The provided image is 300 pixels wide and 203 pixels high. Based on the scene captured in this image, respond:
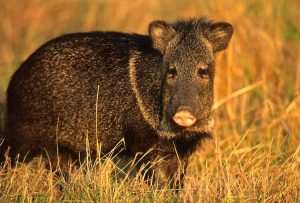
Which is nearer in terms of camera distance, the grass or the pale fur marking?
the grass

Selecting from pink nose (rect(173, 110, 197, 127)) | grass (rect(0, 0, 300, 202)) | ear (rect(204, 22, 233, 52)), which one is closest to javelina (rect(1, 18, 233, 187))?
ear (rect(204, 22, 233, 52))

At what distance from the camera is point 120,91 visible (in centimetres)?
533

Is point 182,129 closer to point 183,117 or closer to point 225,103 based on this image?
point 183,117

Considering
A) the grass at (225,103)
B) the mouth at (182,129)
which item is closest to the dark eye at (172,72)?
Result: the mouth at (182,129)

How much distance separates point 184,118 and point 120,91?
0.79 metres

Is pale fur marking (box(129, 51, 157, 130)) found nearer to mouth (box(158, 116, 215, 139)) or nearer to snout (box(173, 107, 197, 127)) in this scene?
mouth (box(158, 116, 215, 139))

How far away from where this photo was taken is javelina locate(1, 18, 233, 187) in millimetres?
5027

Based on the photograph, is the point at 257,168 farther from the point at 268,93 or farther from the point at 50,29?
the point at 50,29

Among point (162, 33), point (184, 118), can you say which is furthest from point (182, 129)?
point (162, 33)

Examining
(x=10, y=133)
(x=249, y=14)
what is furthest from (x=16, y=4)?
(x=10, y=133)

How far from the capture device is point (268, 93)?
7.28 metres

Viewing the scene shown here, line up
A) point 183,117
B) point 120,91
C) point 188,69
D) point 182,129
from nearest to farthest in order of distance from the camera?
point 183,117, point 188,69, point 182,129, point 120,91

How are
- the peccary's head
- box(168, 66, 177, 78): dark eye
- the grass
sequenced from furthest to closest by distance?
box(168, 66, 177, 78): dark eye
the peccary's head
the grass

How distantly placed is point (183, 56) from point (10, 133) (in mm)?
1482
